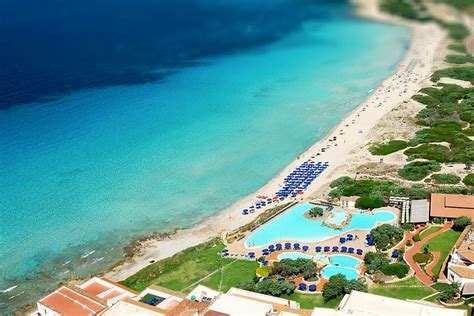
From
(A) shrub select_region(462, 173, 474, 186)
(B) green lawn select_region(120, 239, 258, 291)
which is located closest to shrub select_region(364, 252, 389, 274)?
(B) green lawn select_region(120, 239, 258, 291)

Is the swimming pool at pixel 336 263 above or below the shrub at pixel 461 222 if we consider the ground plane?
below

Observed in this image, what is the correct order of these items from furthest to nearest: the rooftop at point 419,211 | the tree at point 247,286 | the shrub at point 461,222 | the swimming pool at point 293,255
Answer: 1. the rooftop at point 419,211
2. the shrub at point 461,222
3. the swimming pool at point 293,255
4. the tree at point 247,286

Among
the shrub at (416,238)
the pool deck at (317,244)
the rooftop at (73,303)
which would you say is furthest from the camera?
the pool deck at (317,244)

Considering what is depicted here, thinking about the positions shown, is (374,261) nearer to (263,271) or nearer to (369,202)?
(263,271)

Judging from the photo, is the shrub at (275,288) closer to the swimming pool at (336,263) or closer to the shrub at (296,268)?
the shrub at (296,268)

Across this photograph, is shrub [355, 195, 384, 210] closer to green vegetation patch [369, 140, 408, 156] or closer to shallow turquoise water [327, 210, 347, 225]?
shallow turquoise water [327, 210, 347, 225]

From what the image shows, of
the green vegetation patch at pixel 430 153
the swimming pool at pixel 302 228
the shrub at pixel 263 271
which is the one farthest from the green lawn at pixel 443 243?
the green vegetation patch at pixel 430 153
